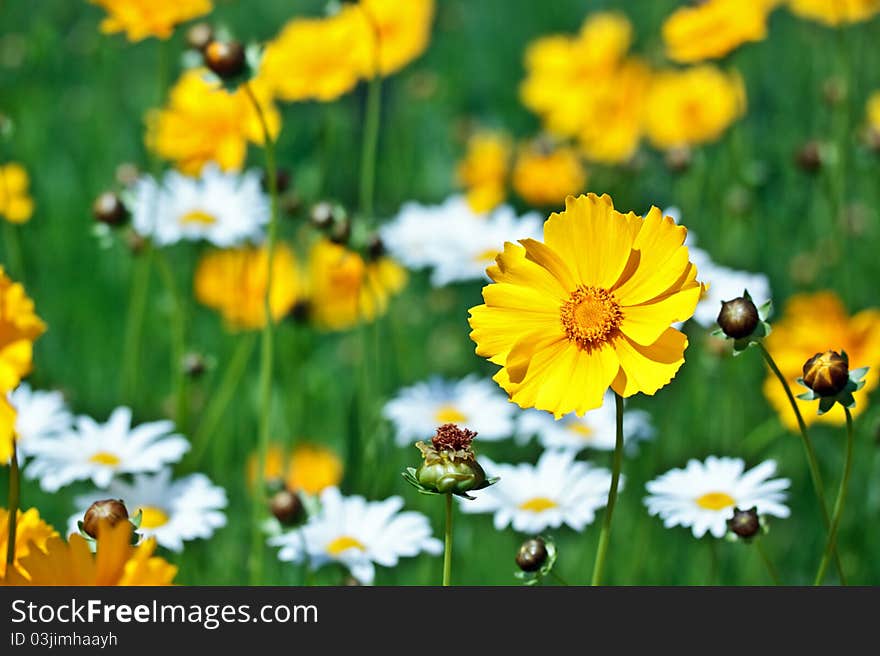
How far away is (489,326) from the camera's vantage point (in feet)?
2.80

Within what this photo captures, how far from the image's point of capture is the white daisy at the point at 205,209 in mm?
1519

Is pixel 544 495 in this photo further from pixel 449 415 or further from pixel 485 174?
pixel 485 174

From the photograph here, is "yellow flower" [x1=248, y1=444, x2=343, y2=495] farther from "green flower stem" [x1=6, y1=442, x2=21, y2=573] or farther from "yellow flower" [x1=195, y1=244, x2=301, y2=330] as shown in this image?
"green flower stem" [x1=6, y1=442, x2=21, y2=573]

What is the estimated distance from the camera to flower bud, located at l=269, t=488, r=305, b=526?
1.06m

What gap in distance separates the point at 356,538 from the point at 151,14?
2.05ft

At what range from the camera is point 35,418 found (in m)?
1.17

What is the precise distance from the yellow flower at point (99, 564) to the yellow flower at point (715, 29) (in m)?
1.12

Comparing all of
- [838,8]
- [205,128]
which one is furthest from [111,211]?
[838,8]

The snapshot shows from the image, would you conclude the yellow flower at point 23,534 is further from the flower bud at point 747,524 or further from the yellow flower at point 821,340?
the yellow flower at point 821,340

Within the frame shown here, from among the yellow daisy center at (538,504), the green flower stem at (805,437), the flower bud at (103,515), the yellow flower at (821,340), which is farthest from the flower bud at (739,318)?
the yellow flower at (821,340)
